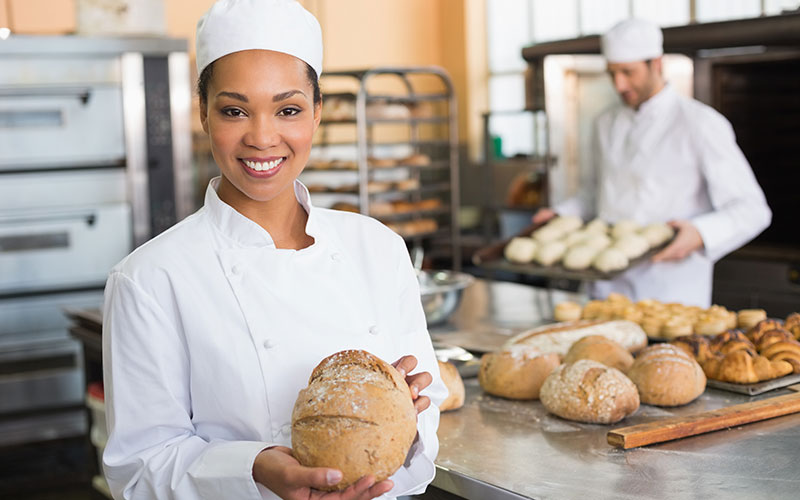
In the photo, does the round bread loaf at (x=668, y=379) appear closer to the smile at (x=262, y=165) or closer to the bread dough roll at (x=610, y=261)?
the smile at (x=262, y=165)

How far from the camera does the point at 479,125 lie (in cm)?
827

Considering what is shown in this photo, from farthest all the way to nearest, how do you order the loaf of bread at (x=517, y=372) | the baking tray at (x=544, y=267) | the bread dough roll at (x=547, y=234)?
the bread dough roll at (x=547, y=234), the baking tray at (x=544, y=267), the loaf of bread at (x=517, y=372)

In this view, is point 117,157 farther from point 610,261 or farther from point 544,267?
point 610,261

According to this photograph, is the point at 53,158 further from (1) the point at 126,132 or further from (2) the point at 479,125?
(2) the point at 479,125

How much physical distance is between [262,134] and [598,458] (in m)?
0.76

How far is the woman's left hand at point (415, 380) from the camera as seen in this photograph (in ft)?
4.00

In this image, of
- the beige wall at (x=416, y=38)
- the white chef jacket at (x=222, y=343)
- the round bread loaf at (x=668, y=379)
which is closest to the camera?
the white chef jacket at (x=222, y=343)

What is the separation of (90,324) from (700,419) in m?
1.74

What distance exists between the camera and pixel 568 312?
2518 millimetres

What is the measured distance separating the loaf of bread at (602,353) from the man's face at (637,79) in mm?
1600

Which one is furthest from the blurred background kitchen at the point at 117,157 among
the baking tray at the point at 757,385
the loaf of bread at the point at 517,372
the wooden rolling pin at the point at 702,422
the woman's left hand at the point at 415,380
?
the woman's left hand at the point at 415,380

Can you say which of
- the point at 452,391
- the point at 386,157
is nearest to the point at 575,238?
the point at 452,391

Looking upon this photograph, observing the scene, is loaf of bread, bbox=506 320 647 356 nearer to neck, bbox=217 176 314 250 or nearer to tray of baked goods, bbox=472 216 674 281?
tray of baked goods, bbox=472 216 674 281

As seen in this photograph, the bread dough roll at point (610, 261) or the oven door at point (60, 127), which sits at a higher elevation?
the oven door at point (60, 127)
